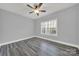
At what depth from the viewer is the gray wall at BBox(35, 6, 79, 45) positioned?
1995 millimetres

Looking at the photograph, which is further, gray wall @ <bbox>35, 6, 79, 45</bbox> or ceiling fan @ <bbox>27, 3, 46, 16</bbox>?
gray wall @ <bbox>35, 6, 79, 45</bbox>

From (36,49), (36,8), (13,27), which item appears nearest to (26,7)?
(36,8)

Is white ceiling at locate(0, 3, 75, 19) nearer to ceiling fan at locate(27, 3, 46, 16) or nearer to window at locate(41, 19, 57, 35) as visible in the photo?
ceiling fan at locate(27, 3, 46, 16)

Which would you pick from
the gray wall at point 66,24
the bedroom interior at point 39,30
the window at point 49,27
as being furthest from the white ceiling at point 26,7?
the window at point 49,27

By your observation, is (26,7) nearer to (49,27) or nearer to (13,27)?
(13,27)

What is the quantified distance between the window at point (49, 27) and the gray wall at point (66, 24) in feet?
0.28

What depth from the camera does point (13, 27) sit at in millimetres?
1982

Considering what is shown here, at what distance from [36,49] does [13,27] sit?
2.26 ft

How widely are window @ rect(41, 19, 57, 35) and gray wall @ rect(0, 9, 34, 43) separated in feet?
0.86

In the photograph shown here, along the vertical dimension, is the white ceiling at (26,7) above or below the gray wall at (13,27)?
above

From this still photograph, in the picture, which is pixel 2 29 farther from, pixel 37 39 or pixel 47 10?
pixel 47 10

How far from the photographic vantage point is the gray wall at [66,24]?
6.55 ft

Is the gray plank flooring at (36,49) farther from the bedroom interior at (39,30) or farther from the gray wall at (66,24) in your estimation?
the gray wall at (66,24)

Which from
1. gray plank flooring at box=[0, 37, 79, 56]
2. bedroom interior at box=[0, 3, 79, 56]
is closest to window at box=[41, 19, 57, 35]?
bedroom interior at box=[0, 3, 79, 56]
